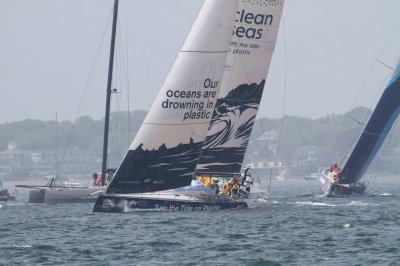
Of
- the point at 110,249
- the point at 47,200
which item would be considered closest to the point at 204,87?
the point at 110,249

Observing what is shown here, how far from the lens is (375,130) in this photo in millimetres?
62438

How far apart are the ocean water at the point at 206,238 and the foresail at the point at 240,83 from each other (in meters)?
2.64

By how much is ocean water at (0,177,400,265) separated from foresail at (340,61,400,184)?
17.1m

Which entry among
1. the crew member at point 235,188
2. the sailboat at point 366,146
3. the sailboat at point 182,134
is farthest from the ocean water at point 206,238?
the sailboat at point 366,146

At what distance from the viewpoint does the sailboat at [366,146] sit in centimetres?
6141

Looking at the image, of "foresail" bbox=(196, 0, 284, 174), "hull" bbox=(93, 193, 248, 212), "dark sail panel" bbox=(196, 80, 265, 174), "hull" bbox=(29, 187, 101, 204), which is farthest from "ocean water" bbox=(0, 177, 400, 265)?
"hull" bbox=(29, 187, 101, 204)

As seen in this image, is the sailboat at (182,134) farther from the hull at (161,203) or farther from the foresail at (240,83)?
the foresail at (240,83)

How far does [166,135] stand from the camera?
127 ft

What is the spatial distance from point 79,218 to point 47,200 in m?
13.7

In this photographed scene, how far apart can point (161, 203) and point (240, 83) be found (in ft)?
24.4

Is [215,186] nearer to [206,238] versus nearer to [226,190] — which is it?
[226,190]

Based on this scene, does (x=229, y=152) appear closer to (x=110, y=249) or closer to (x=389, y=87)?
(x=110, y=249)

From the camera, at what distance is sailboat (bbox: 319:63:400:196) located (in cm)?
6141

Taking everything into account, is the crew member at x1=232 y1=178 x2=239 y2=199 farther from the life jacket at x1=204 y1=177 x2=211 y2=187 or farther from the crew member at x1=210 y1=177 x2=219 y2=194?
the life jacket at x1=204 y1=177 x2=211 y2=187
